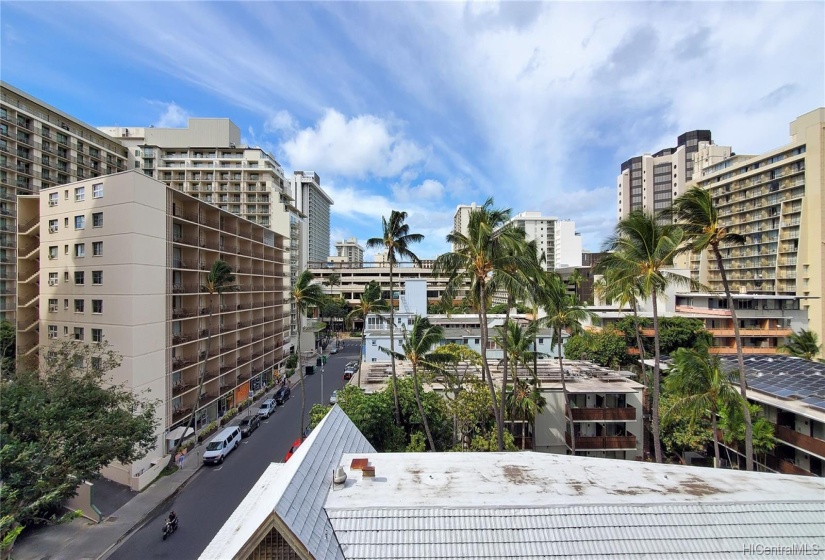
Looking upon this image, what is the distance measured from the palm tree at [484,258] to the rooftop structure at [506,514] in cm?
900

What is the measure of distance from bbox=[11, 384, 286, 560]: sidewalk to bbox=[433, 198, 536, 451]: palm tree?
19115 mm

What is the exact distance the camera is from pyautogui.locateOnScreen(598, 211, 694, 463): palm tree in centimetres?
1853

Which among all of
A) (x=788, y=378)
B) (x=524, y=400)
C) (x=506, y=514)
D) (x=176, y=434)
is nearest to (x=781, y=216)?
(x=788, y=378)

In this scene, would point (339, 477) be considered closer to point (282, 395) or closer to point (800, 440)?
point (800, 440)

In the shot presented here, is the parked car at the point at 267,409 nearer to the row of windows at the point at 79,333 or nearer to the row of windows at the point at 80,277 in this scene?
the row of windows at the point at 79,333

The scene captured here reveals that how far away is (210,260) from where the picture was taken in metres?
33.3

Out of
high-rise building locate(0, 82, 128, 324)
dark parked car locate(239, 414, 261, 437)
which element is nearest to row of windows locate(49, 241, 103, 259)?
dark parked car locate(239, 414, 261, 437)

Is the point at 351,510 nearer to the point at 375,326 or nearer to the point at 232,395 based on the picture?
the point at 232,395

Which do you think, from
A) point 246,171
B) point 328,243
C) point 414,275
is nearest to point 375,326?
point 246,171

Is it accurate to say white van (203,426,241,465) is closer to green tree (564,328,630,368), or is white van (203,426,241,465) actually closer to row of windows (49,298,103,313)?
row of windows (49,298,103,313)

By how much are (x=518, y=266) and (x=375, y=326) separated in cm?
2993

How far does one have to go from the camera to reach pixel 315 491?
28.1 ft

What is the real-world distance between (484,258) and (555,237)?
388 ft

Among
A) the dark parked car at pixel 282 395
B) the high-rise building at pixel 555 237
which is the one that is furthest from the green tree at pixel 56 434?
the high-rise building at pixel 555 237
